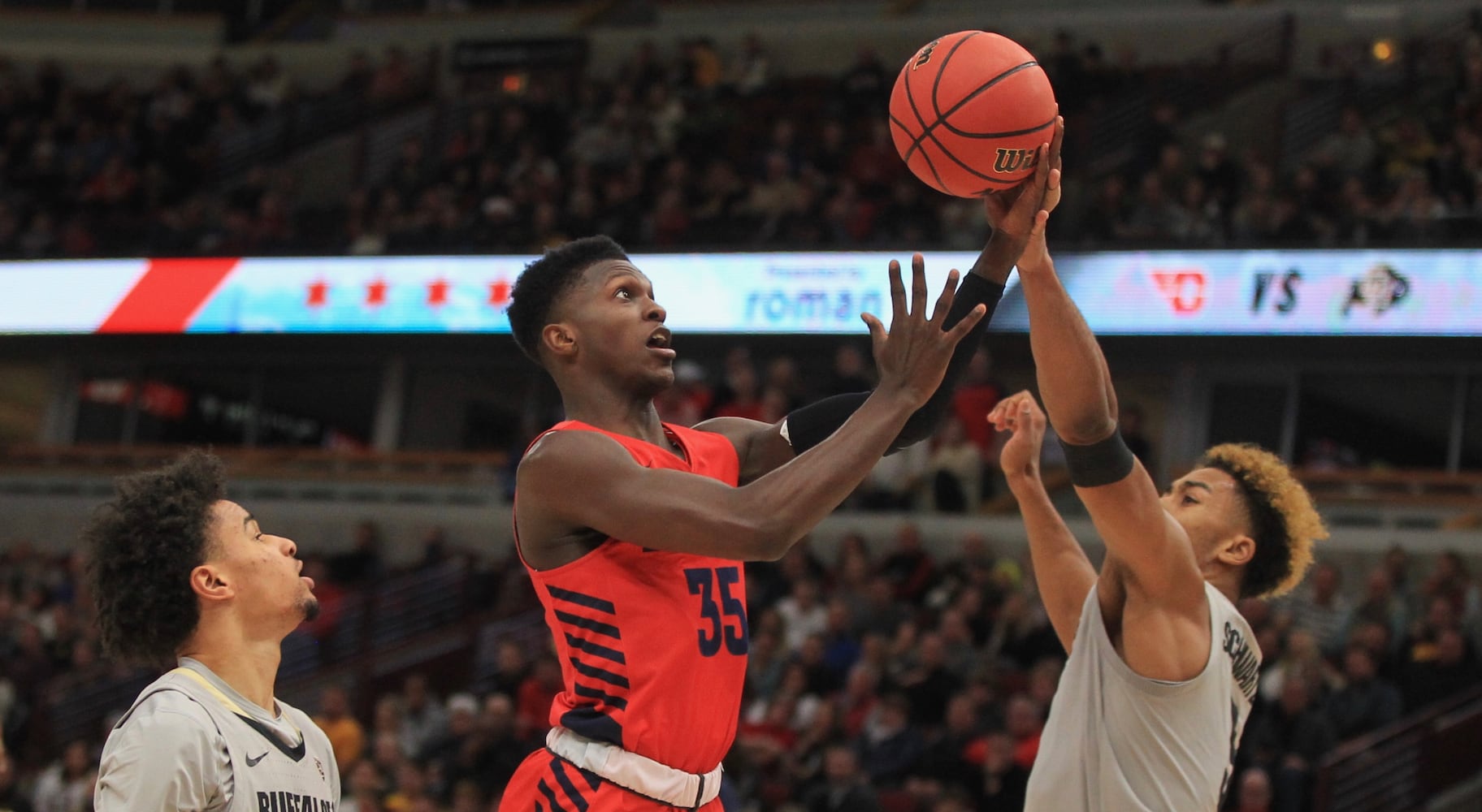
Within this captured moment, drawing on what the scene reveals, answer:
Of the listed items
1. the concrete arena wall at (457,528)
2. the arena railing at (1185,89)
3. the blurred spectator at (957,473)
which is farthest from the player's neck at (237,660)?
the arena railing at (1185,89)

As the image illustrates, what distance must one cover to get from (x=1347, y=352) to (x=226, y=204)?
13.3 meters

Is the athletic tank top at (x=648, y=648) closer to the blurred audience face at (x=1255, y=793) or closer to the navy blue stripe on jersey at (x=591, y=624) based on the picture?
the navy blue stripe on jersey at (x=591, y=624)

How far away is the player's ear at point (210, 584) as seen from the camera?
11.5 feet

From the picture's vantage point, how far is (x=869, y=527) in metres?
14.5

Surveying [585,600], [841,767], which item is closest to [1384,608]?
[841,767]

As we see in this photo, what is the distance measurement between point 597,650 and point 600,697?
102 millimetres

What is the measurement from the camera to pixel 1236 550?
4266mm

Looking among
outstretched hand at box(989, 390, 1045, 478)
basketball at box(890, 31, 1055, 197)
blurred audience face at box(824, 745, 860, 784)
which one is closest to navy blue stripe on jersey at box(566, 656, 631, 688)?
basketball at box(890, 31, 1055, 197)

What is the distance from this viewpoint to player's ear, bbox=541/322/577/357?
3.61 metres

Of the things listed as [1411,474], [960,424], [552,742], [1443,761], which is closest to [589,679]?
[552,742]

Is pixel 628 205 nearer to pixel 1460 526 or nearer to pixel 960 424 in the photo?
pixel 960 424

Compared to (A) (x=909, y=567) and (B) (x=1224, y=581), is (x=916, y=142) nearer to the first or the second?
(B) (x=1224, y=581)

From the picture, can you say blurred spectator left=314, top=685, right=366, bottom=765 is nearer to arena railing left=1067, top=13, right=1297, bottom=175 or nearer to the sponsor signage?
the sponsor signage

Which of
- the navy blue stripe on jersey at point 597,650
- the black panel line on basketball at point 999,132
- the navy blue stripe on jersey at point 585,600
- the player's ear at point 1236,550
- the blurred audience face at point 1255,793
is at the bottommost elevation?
the blurred audience face at point 1255,793
